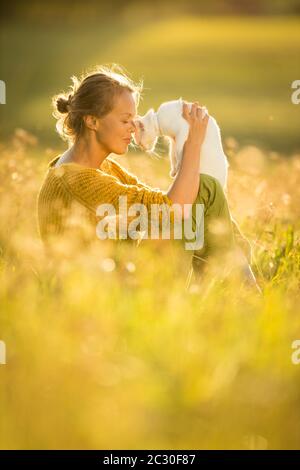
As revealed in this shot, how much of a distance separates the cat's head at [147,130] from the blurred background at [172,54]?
5.91 metres

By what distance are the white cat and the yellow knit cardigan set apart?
0.40m

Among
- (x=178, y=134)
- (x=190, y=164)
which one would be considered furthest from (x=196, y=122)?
(x=190, y=164)

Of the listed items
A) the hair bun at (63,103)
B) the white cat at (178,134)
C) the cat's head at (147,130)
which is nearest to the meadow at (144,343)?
the white cat at (178,134)

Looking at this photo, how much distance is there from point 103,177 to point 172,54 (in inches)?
689

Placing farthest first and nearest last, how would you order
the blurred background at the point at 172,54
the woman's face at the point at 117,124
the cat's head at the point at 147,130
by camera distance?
the blurred background at the point at 172,54 < the cat's head at the point at 147,130 < the woman's face at the point at 117,124

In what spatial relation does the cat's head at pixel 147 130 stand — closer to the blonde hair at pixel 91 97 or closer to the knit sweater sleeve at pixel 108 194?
the blonde hair at pixel 91 97

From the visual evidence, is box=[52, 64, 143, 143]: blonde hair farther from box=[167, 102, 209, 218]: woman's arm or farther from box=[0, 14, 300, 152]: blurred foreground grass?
box=[0, 14, 300, 152]: blurred foreground grass

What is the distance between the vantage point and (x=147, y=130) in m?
4.65

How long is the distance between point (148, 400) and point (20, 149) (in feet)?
11.0

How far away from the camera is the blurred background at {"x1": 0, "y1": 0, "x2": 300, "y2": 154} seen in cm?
1426

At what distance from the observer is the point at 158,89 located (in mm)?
16219

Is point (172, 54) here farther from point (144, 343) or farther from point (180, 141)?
point (144, 343)

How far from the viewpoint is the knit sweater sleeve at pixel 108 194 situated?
13.7 feet
